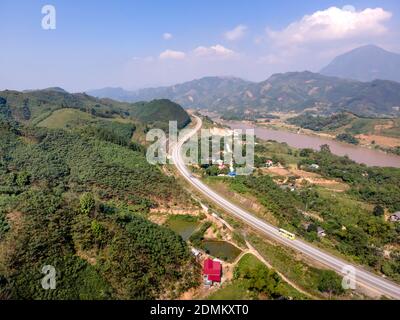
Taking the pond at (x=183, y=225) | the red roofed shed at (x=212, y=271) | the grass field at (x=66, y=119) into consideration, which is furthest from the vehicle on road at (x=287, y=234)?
the grass field at (x=66, y=119)

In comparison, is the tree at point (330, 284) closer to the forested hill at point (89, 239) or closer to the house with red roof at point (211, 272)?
the house with red roof at point (211, 272)

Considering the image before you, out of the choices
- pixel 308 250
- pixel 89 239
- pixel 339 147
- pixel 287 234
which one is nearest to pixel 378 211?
pixel 287 234

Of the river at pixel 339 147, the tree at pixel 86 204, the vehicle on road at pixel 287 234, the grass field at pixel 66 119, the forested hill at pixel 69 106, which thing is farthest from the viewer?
the forested hill at pixel 69 106

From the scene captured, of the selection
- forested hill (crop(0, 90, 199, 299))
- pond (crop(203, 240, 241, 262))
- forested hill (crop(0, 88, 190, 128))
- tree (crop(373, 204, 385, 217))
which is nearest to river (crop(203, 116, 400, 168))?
forested hill (crop(0, 88, 190, 128))

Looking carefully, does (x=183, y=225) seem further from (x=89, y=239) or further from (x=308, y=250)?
(x=89, y=239)

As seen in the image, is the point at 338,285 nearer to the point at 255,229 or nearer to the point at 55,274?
the point at 255,229

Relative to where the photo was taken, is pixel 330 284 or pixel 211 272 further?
pixel 211 272
